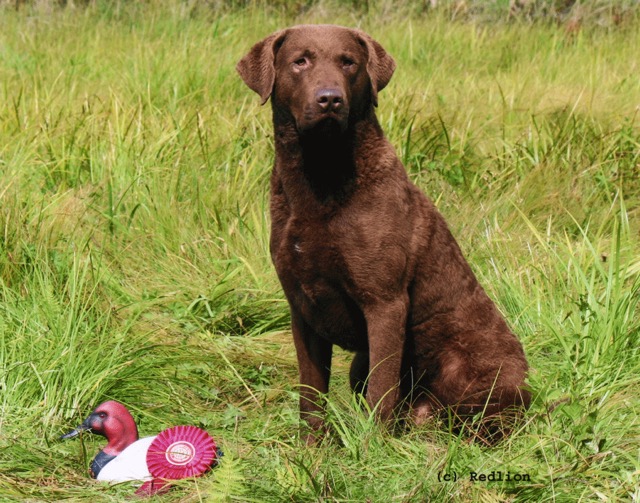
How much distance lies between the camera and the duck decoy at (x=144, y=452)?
288cm

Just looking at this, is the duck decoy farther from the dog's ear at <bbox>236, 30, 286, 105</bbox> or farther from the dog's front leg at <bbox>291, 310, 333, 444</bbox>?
the dog's ear at <bbox>236, 30, 286, 105</bbox>

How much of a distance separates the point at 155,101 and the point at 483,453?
11.4 ft

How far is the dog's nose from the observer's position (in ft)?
9.85

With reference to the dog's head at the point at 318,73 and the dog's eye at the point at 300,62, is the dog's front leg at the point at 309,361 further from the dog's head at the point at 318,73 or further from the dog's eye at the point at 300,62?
the dog's eye at the point at 300,62

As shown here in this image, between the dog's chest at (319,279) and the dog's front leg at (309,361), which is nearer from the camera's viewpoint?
the dog's chest at (319,279)

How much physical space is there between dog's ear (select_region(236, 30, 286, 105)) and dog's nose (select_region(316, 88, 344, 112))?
304mm

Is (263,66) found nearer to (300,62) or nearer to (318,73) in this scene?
(300,62)

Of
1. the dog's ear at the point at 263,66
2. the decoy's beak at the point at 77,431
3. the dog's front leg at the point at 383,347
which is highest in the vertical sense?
the dog's ear at the point at 263,66

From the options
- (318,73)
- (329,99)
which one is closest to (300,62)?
(318,73)

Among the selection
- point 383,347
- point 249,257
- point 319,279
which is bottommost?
point 249,257

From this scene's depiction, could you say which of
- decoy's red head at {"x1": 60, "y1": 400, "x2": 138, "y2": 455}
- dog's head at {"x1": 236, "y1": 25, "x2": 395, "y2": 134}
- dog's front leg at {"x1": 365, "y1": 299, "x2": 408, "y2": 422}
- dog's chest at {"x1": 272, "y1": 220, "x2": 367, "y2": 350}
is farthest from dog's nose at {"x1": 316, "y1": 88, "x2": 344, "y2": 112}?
decoy's red head at {"x1": 60, "y1": 400, "x2": 138, "y2": 455}

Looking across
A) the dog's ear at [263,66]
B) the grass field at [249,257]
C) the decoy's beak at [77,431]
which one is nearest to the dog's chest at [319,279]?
the grass field at [249,257]

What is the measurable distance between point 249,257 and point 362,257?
4.47 feet

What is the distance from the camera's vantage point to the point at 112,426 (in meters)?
3.07
